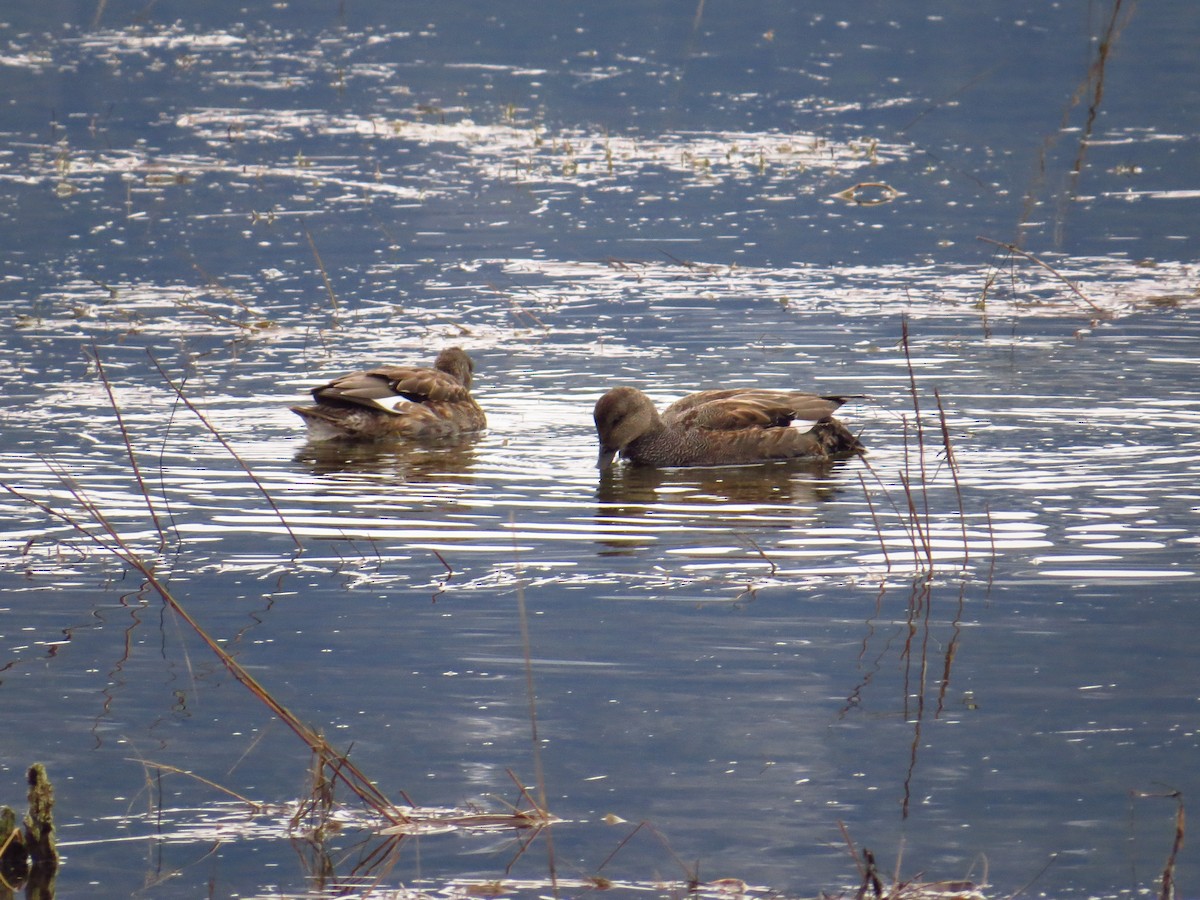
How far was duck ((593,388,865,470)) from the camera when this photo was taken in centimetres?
1127

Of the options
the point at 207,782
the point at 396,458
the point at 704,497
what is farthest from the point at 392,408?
the point at 207,782

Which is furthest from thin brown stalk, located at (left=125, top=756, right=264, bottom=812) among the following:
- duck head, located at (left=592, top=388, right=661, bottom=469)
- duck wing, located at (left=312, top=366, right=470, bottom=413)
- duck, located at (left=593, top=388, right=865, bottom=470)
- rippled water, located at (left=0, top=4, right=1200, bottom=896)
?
duck wing, located at (left=312, top=366, right=470, bottom=413)

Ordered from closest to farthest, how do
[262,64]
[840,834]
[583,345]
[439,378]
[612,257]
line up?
[840,834] → [439,378] → [583,345] → [612,257] → [262,64]

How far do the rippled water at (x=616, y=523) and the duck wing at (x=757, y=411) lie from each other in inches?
11.8

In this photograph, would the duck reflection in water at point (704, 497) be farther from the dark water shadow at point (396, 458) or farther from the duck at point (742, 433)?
the dark water shadow at point (396, 458)

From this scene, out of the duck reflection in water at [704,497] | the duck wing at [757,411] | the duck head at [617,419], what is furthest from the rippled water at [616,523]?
the duck wing at [757,411]

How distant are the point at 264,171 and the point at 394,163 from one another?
1.87 meters

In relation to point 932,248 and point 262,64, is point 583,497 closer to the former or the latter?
point 932,248

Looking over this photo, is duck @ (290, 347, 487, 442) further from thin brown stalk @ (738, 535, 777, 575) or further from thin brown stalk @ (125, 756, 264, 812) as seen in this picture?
thin brown stalk @ (125, 756, 264, 812)

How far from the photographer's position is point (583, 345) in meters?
15.0

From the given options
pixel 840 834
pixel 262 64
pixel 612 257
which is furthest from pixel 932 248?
pixel 262 64

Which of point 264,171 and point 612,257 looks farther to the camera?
point 264,171

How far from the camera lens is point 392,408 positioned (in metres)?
12.0

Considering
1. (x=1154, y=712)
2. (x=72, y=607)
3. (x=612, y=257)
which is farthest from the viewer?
(x=612, y=257)
